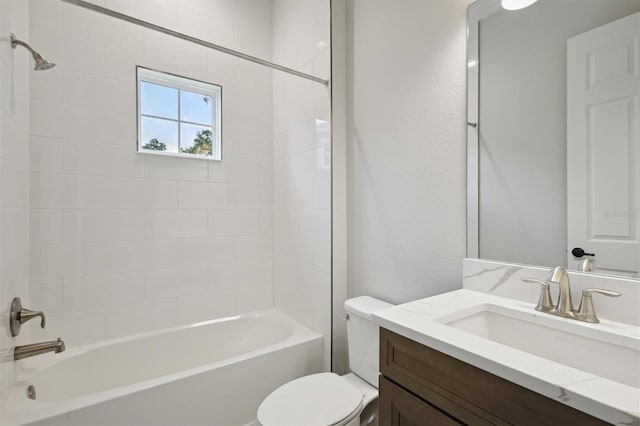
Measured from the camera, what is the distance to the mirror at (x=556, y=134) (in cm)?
91

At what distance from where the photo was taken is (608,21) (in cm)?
94

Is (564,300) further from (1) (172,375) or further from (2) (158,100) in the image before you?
(2) (158,100)

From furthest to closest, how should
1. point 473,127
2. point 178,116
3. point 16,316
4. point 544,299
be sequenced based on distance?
point 178,116 → point 16,316 → point 473,127 → point 544,299

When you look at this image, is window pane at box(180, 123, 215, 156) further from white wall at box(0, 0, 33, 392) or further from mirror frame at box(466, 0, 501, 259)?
mirror frame at box(466, 0, 501, 259)

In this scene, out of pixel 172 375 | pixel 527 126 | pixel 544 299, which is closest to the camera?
pixel 544 299

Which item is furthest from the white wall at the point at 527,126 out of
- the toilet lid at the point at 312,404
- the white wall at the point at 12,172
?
the white wall at the point at 12,172

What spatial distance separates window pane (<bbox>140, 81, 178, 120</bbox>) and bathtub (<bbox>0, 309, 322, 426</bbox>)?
4.97 feet

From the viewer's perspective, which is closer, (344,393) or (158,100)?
(344,393)

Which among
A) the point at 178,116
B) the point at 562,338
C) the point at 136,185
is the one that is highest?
the point at 178,116

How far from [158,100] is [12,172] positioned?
101cm

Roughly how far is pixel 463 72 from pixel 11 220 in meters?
2.09

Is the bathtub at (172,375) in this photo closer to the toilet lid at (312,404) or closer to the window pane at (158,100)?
the toilet lid at (312,404)

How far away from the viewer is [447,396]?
0.75m

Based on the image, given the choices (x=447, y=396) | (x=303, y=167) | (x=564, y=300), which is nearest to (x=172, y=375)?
(x=447, y=396)
